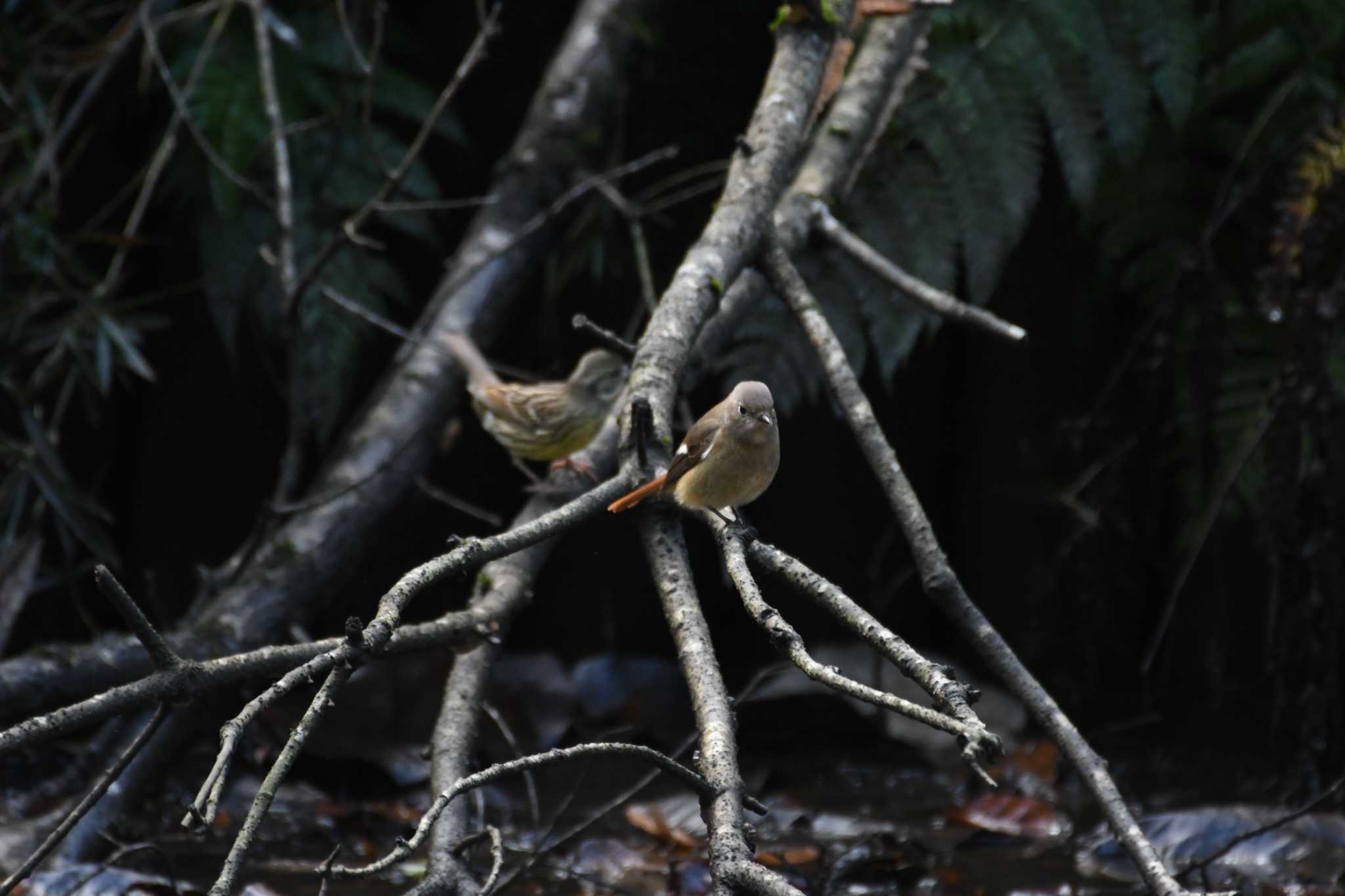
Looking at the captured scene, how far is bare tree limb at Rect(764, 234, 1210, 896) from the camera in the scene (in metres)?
1.99

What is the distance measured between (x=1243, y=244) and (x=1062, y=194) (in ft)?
2.39

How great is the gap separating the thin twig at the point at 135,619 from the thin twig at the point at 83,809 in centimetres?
7

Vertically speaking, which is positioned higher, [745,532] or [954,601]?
[745,532]

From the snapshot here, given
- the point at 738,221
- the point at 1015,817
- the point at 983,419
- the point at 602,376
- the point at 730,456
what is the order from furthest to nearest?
1. the point at 983,419
2. the point at 602,376
3. the point at 1015,817
4. the point at 738,221
5. the point at 730,456

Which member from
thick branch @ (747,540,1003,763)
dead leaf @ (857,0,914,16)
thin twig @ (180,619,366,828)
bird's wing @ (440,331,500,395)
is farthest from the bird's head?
thin twig @ (180,619,366,828)

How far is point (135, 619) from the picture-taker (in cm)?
166

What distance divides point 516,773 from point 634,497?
72 cm

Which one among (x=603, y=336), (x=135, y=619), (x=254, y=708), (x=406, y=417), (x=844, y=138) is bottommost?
(x=254, y=708)

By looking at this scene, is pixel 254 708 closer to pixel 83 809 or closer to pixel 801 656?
pixel 83 809

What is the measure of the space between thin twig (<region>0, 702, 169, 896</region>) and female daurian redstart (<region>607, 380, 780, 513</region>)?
3.22 ft

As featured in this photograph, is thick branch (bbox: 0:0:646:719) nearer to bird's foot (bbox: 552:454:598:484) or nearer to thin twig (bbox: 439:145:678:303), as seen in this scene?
thin twig (bbox: 439:145:678:303)

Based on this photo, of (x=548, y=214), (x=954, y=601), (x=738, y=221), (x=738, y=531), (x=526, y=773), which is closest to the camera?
(x=738, y=531)

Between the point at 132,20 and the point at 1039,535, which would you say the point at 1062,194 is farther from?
the point at 132,20

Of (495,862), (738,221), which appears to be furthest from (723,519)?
(738,221)
